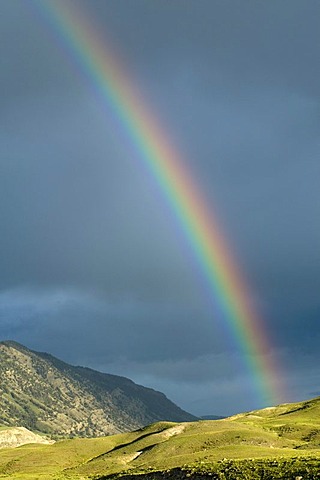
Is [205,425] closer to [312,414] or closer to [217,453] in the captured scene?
[312,414]

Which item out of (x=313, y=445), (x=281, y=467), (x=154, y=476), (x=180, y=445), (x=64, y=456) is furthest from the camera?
(x=64, y=456)

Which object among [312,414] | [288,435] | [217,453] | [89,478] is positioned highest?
[312,414]

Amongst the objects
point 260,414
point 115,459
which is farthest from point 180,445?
point 260,414

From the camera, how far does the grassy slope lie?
3531 inches

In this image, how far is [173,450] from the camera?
112562mm

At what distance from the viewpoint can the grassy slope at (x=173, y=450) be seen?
294ft

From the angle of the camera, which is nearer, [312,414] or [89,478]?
[89,478]

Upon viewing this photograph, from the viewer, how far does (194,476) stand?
200 feet

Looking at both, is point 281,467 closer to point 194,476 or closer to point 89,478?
point 194,476

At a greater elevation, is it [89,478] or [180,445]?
[180,445]

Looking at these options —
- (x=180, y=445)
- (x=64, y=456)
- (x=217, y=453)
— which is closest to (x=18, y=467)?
(x=64, y=456)

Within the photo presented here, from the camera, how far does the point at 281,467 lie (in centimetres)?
5588

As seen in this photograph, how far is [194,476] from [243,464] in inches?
223

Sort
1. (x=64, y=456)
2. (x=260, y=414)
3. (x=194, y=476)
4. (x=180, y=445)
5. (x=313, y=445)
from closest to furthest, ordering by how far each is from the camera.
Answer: (x=194, y=476) < (x=313, y=445) < (x=180, y=445) < (x=64, y=456) < (x=260, y=414)
